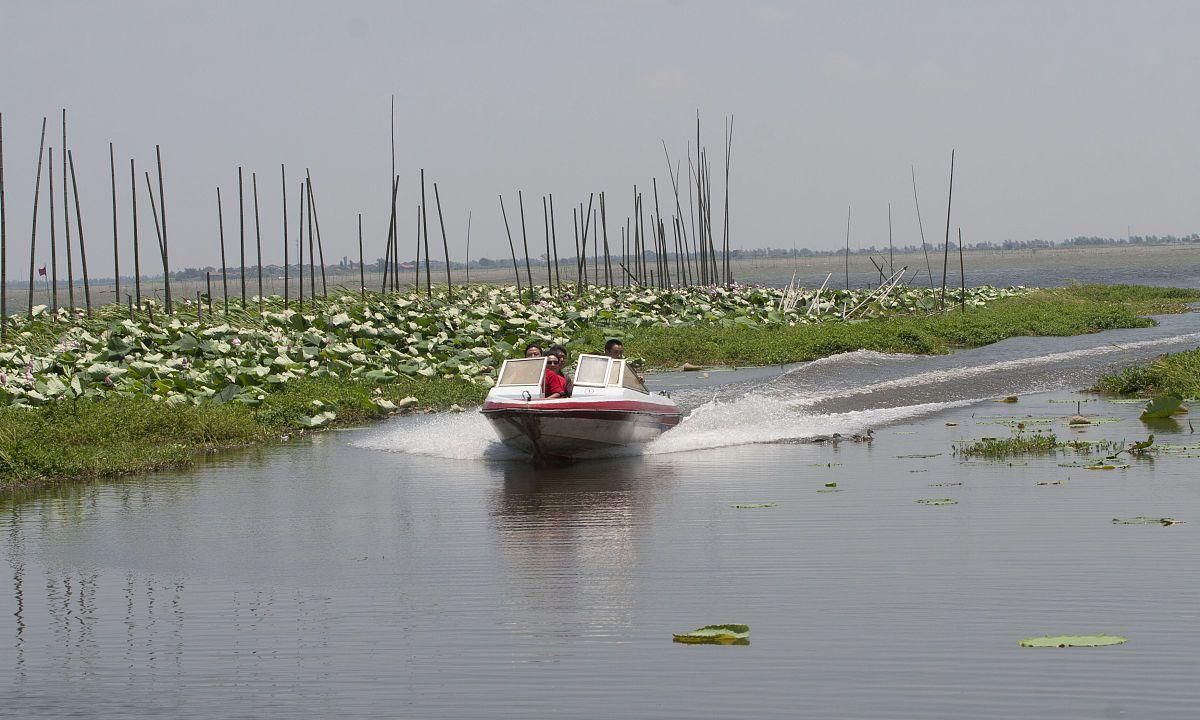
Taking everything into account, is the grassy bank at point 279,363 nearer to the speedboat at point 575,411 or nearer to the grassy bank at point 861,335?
the grassy bank at point 861,335

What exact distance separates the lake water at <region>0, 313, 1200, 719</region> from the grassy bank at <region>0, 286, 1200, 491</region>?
1495 millimetres

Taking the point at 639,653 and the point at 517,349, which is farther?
the point at 517,349

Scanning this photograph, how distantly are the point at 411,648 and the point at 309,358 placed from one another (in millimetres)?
15270

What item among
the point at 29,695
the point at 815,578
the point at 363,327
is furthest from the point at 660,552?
the point at 363,327

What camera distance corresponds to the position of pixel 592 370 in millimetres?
14938

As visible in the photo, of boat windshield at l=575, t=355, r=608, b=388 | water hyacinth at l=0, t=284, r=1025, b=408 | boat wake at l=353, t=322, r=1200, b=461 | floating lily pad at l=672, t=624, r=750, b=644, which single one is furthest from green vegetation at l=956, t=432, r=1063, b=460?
water hyacinth at l=0, t=284, r=1025, b=408

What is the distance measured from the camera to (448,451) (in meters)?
15.8

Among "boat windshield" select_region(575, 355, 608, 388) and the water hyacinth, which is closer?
"boat windshield" select_region(575, 355, 608, 388)

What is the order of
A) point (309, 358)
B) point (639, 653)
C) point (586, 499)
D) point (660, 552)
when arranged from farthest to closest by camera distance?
point (309, 358), point (586, 499), point (660, 552), point (639, 653)

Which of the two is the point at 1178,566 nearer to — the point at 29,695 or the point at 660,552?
the point at 660,552

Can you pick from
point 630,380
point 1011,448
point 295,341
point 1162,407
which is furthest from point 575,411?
point 295,341

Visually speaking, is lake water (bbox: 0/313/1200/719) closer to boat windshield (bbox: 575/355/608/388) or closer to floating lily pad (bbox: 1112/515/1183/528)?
floating lily pad (bbox: 1112/515/1183/528)

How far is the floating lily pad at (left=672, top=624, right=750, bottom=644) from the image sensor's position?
22.2ft

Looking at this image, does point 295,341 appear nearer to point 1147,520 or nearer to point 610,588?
point 610,588
